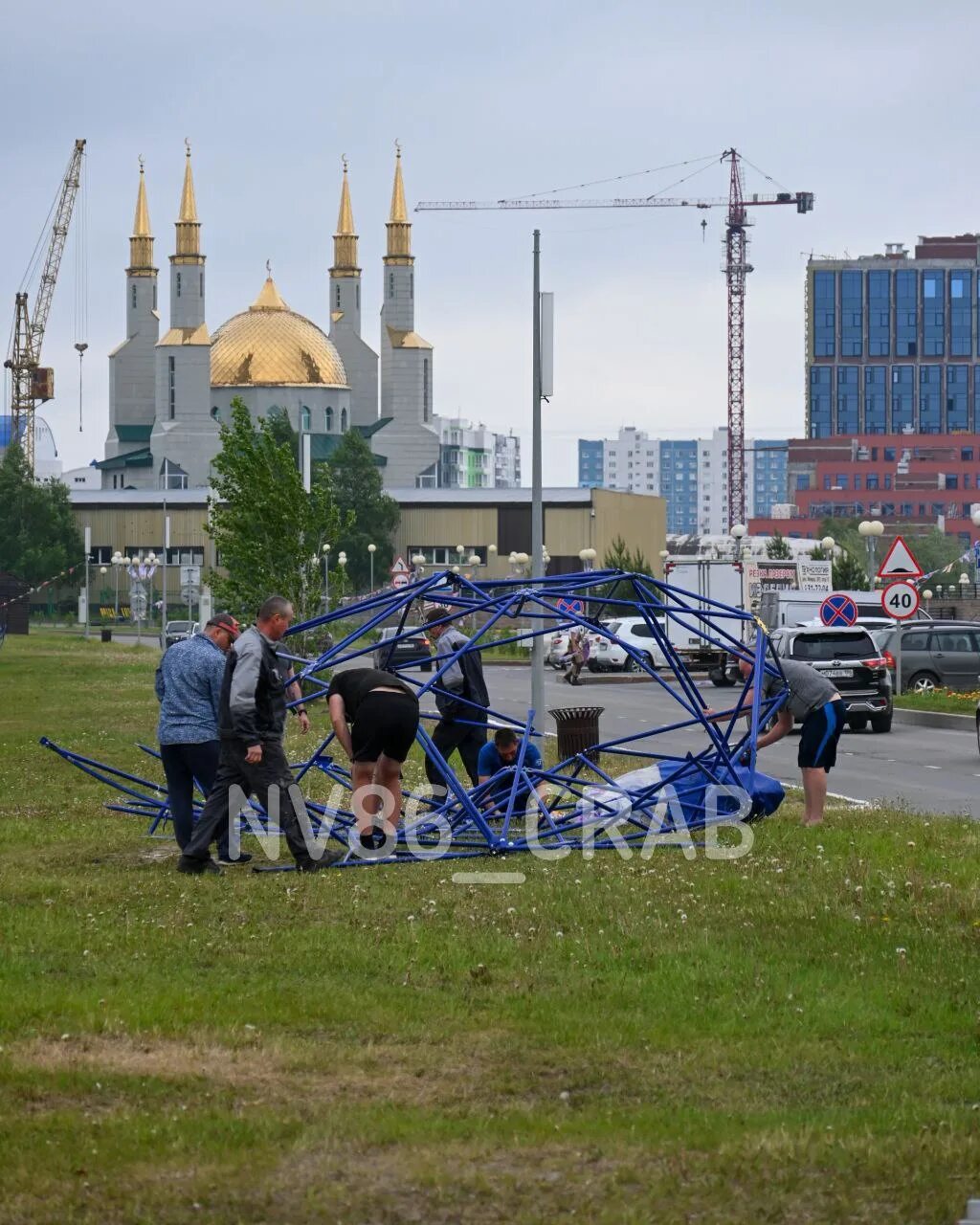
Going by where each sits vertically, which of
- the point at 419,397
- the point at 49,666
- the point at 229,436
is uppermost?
the point at 419,397

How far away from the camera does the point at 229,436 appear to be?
37688mm

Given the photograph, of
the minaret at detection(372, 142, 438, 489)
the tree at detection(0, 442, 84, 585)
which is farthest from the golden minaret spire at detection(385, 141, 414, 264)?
the tree at detection(0, 442, 84, 585)

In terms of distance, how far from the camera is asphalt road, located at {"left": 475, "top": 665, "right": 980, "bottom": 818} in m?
20.2

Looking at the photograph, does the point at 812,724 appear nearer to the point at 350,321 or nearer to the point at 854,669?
the point at 854,669

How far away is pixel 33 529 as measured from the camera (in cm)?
11894

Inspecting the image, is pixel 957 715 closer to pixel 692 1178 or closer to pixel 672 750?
pixel 672 750

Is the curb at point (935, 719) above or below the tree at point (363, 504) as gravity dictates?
below

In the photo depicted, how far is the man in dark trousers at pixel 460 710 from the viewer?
16.5m

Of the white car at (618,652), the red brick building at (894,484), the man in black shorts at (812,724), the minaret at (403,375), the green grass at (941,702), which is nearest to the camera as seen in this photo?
the man in black shorts at (812,724)

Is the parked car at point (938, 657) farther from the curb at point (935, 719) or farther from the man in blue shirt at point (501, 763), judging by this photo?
the man in blue shirt at point (501, 763)

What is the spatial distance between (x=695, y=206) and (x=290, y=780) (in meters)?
169

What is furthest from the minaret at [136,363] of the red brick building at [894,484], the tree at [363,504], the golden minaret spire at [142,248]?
the red brick building at [894,484]

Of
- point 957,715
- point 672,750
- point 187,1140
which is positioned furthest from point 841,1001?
point 957,715

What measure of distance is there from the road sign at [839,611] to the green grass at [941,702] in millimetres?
1824
